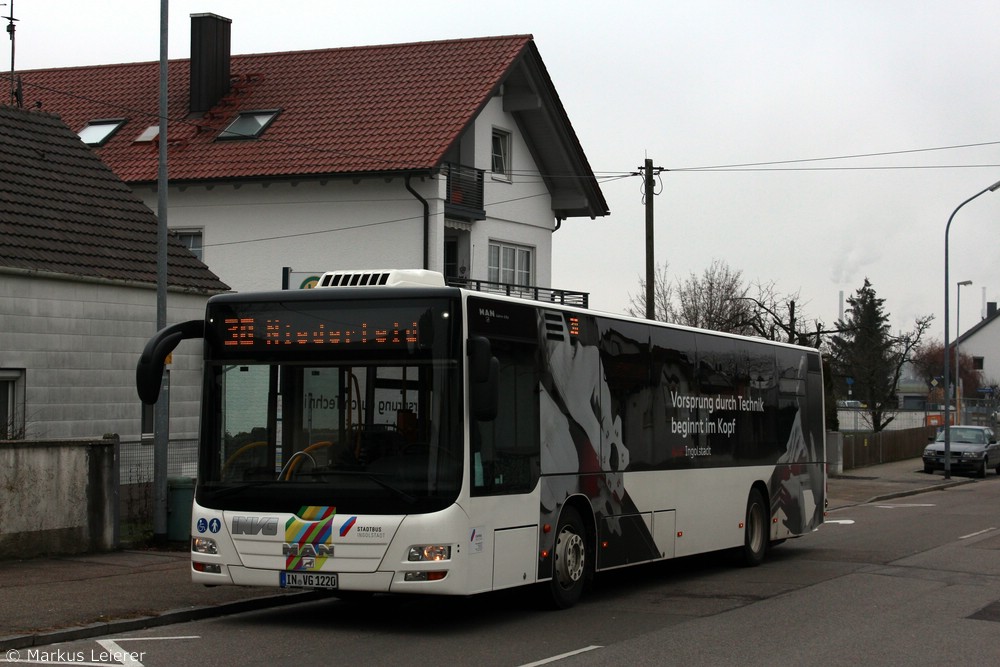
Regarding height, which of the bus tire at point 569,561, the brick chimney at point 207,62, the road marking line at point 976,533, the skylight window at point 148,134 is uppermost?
the brick chimney at point 207,62

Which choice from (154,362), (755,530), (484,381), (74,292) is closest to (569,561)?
(484,381)

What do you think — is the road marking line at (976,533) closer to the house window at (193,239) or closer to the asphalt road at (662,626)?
the asphalt road at (662,626)

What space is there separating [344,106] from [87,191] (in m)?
11.2

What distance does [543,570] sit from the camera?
11.7 metres

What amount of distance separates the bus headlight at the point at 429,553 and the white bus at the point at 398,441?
1cm

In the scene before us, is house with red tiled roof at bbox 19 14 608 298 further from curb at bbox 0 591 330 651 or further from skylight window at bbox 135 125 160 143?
curb at bbox 0 591 330 651

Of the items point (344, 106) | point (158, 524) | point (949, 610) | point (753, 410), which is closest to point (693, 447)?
point (753, 410)

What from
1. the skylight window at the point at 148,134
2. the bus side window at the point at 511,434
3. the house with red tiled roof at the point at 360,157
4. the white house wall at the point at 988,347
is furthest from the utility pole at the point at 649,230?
the white house wall at the point at 988,347

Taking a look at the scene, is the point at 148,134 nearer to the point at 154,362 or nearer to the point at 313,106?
the point at 313,106

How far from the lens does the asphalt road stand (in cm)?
962

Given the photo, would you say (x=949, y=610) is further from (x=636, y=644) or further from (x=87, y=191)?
(x=87, y=191)

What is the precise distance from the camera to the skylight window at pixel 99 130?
32.4 meters

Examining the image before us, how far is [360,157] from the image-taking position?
95.2ft

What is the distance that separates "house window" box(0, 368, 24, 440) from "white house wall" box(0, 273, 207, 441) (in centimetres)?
10
